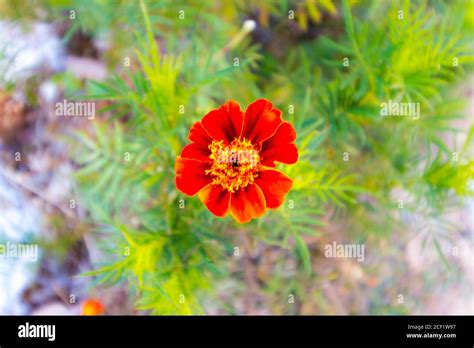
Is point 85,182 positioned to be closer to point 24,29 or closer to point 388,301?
point 24,29

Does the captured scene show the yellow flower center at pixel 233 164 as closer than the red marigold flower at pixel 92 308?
Yes

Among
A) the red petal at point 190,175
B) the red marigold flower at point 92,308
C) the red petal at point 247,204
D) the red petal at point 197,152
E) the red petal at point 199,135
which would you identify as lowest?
the red marigold flower at point 92,308

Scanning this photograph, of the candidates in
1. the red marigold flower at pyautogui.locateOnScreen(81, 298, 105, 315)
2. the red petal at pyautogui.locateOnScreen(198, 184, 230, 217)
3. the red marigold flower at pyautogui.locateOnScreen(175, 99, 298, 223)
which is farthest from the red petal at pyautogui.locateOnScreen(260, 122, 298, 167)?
the red marigold flower at pyautogui.locateOnScreen(81, 298, 105, 315)

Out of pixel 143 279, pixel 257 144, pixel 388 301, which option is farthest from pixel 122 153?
pixel 388 301

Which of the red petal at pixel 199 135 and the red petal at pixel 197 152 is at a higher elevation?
the red petal at pixel 199 135

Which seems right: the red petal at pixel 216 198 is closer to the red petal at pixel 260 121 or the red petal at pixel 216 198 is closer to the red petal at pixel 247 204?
the red petal at pixel 247 204

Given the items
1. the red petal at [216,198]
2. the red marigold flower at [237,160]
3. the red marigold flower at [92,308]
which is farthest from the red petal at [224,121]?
the red marigold flower at [92,308]

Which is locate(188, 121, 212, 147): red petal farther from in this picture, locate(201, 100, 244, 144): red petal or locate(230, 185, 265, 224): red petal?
locate(230, 185, 265, 224): red petal
